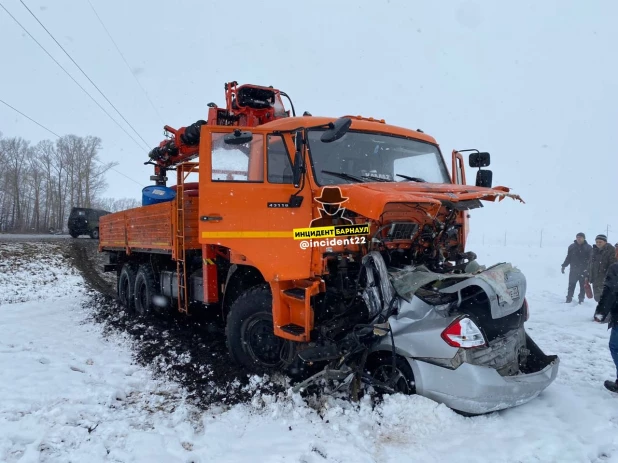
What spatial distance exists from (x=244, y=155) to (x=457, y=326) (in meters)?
2.73

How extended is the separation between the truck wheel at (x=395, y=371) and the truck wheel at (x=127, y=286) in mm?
6295

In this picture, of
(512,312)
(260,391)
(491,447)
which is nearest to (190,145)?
(260,391)

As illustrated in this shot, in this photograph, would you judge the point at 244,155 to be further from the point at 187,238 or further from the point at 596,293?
the point at 596,293

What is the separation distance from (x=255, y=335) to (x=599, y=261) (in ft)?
24.3

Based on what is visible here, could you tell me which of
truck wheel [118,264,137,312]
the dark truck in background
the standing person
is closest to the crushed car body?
the standing person

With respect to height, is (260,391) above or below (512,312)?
below

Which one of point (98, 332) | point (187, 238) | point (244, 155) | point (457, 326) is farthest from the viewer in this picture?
point (98, 332)

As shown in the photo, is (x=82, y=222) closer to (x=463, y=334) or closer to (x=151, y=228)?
(x=151, y=228)

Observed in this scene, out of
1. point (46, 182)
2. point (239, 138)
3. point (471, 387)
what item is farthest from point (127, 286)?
point (46, 182)

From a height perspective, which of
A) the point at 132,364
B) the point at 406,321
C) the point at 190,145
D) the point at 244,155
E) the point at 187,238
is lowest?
the point at 132,364

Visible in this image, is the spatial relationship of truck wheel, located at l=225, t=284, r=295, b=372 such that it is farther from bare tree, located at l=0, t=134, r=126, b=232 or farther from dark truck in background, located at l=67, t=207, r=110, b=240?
bare tree, located at l=0, t=134, r=126, b=232

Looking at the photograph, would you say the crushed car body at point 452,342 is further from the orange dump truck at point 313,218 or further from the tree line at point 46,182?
the tree line at point 46,182

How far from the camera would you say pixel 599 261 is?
8.37 meters

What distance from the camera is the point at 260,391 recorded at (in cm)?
408
